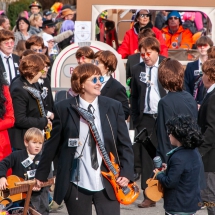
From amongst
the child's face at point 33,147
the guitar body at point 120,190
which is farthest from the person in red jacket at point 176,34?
the guitar body at point 120,190

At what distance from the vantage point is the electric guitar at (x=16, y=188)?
6.09 meters

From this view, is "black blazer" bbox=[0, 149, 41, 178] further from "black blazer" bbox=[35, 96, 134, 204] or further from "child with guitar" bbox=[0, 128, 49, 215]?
"black blazer" bbox=[35, 96, 134, 204]

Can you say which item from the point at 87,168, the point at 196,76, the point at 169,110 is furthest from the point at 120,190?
the point at 196,76

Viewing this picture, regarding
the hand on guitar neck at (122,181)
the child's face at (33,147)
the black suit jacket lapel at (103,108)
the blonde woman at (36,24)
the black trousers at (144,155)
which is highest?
the blonde woman at (36,24)

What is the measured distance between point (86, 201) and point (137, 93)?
3429 mm

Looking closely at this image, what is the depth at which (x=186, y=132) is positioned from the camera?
5.77 metres

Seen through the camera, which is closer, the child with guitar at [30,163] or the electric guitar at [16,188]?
the electric guitar at [16,188]

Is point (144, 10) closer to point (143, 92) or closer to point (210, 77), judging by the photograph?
point (143, 92)

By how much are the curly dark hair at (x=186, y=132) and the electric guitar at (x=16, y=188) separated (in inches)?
46.8

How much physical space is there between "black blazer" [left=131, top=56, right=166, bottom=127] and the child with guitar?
6.13 ft

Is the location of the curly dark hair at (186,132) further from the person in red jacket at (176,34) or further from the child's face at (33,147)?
the person in red jacket at (176,34)

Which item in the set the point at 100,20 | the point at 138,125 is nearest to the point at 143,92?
the point at 138,125

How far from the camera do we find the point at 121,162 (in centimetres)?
571

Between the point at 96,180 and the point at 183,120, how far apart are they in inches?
35.0
